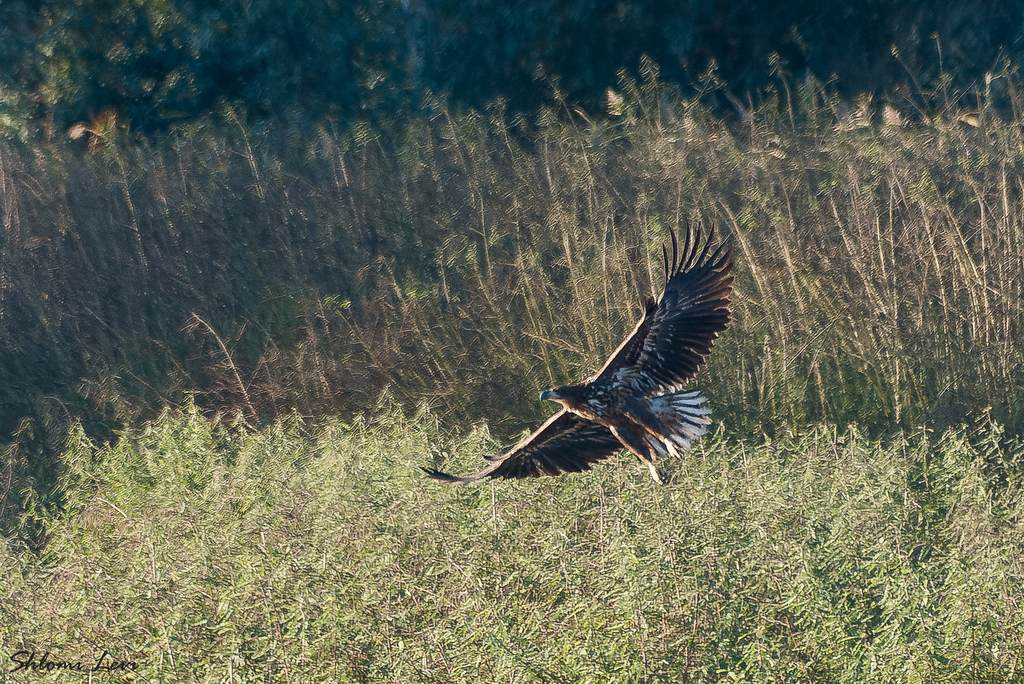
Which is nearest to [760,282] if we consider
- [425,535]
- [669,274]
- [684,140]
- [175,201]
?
[684,140]

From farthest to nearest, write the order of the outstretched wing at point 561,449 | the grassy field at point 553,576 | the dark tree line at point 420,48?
the dark tree line at point 420,48
the outstretched wing at point 561,449
the grassy field at point 553,576

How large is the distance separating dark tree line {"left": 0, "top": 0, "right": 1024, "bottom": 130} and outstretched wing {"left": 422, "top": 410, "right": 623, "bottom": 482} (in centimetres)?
440

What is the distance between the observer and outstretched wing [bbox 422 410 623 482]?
5.03m

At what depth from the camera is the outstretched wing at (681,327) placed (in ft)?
16.0

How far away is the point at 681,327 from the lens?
Result: 193 inches

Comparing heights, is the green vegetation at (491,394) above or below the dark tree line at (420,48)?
below

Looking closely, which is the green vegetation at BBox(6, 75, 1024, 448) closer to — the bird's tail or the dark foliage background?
the dark foliage background

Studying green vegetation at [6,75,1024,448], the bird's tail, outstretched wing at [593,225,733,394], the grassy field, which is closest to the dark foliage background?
green vegetation at [6,75,1024,448]

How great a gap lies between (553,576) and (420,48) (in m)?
6.01

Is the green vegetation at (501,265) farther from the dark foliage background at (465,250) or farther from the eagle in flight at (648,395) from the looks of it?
the eagle in flight at (648,395)

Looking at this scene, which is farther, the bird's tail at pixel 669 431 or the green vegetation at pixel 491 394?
the bird's tail at pixel 669 431

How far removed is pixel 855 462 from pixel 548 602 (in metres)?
1.66

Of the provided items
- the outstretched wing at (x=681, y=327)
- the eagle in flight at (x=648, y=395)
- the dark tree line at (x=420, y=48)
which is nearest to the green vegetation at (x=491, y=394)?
the eagle in flight at (x=648, y=395)

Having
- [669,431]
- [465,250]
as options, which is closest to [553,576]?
[669,431]
